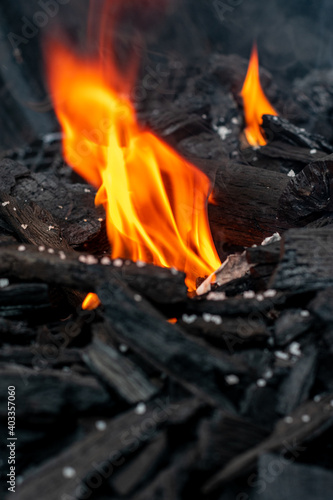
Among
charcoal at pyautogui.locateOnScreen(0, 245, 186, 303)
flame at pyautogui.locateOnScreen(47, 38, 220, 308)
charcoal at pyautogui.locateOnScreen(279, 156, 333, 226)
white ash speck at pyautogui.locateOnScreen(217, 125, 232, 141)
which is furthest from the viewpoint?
white ash speck at pyautogui.locateOnScreen(217, 125, 232, 141)

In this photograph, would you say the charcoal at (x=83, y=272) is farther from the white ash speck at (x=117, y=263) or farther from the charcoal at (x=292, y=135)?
the charcoal at (x=292, y=135)

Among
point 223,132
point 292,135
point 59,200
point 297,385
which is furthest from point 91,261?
point 223,132

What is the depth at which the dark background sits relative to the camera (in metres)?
5.16

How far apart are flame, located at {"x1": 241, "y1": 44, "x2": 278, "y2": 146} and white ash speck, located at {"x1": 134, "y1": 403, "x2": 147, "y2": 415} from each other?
2.74 meters

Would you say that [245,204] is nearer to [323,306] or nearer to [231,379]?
[323,306]

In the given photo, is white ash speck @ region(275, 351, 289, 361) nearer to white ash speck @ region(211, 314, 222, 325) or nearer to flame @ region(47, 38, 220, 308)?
white ash speck @ region(211, 314, 222, 325)

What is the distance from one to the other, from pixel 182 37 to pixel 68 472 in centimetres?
522

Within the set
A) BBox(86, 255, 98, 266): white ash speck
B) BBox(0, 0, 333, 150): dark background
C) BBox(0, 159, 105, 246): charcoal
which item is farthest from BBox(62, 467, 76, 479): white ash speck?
BBox(0, 0, 333, 150): dark background

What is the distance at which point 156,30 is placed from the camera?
17.6 ft

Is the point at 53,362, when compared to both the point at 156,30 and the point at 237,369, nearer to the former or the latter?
→ the point at 237,369

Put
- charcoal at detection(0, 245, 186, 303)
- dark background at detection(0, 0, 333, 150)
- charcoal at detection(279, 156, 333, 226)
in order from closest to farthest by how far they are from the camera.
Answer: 1. charcoal at detection(0, 245, 186, 303)
2. charcoal at detection(279, 156, 333, 226)
3. dark background at detection(0, 0, 333, 150)

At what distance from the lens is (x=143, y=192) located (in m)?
3.12

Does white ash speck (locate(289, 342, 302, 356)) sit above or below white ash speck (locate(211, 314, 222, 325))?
below

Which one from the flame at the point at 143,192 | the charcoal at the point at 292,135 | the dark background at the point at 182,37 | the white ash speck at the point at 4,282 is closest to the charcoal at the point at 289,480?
the flame at the point at 143,192
